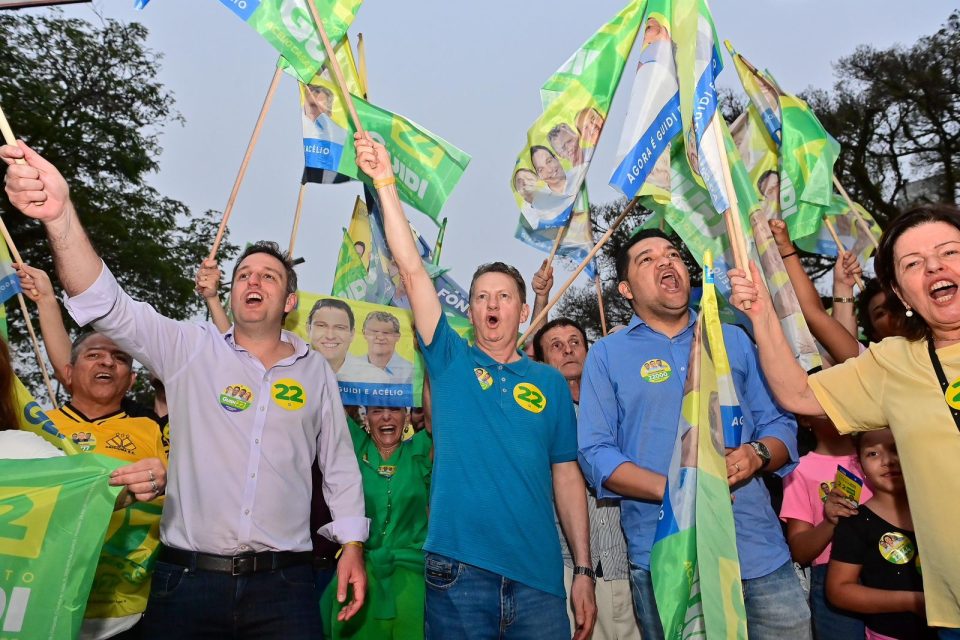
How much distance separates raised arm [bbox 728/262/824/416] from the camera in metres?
3.51

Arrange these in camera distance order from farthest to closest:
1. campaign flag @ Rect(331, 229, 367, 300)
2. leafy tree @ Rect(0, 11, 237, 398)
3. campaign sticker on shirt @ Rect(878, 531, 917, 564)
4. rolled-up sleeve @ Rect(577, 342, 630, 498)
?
leafy tree @ Rect(0, 11, 237, 398) < campaign flag @ Rect(331, 229, 367, 300) < campaign sticker on shirt @ Rect(878, 531, 917, 564) < rolled-up sleeve @ Rect(577, 342, 630, 498)

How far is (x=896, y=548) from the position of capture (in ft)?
13.4

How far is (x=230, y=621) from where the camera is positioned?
3680mm

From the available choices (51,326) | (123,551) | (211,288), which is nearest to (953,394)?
(123,551)

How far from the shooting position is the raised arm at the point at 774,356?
3514mm

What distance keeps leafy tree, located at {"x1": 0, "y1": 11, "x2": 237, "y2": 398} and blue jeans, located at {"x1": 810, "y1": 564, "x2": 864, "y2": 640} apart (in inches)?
633

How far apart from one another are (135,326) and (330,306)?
209 centimetres

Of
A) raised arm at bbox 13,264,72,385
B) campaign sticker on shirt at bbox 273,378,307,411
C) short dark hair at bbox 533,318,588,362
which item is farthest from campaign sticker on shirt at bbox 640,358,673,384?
raised arm at bbox 13,264,72,385

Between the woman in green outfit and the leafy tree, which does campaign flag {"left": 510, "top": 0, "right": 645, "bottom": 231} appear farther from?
the leafy tree

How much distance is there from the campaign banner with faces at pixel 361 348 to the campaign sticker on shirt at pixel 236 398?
5.50ft

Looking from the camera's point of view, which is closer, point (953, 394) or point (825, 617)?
point (953, 394)

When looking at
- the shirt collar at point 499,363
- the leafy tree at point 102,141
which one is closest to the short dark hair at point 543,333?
the shirt collar at point 499,363

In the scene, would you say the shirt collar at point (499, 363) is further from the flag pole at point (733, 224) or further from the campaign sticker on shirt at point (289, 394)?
the flag pole at point (733, 224)

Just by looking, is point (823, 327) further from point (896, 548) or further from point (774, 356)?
point (774, 356)
